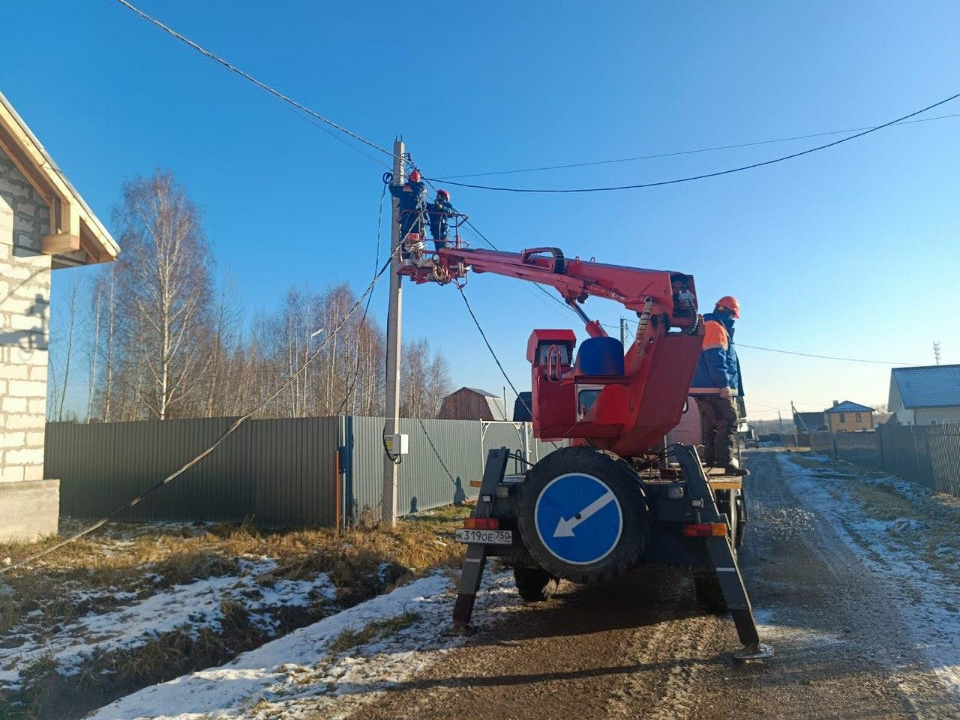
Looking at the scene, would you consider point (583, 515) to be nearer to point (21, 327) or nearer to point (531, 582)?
point (531, 582)

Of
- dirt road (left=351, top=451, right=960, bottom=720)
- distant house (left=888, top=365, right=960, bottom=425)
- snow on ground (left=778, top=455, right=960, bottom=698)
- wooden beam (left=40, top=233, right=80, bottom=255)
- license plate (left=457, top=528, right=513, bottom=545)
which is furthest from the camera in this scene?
distant house (left=888, top=365, right=960, bottom=425)

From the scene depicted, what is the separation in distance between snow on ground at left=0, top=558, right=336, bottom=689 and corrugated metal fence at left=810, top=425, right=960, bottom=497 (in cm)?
1440

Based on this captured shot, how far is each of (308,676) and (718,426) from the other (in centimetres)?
547

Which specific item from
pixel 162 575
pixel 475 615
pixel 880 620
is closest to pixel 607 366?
pixel 475 615

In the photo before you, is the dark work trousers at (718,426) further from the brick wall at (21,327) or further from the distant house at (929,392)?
the distant house at (929,392)

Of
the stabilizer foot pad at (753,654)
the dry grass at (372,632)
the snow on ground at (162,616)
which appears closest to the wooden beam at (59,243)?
the snow on ground at (162,616)

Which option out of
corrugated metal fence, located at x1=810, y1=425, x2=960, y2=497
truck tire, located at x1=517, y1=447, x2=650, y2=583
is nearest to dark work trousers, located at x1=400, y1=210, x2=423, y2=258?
truck tire, located at x1=517, y1=447, x2=650, y2=583

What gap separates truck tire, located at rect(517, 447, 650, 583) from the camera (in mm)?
5122

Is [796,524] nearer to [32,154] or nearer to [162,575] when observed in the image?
[162,575]

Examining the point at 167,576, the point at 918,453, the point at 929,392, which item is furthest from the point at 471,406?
the point at 167,576

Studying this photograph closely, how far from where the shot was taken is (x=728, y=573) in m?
5.07

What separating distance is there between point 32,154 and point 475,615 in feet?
31.7

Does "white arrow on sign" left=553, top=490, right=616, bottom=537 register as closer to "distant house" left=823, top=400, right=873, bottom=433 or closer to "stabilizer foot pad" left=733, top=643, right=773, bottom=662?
"stabilizer foot pad" left=733, top=643, right=773, bottom=662

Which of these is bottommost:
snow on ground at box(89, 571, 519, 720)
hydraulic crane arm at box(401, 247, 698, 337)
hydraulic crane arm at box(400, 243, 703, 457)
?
snow on ground at box(89, 571, 519, 720)
